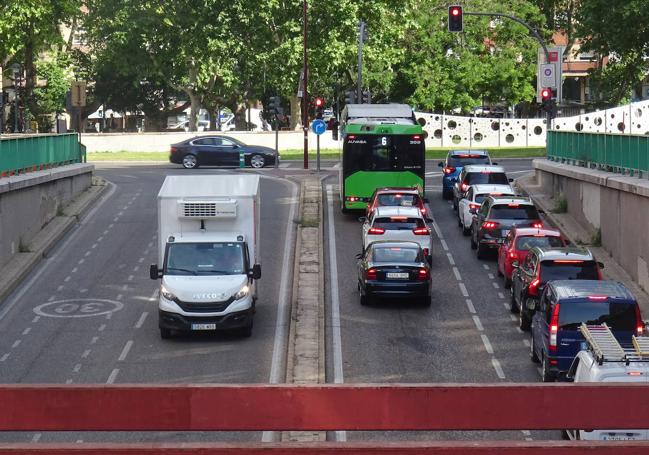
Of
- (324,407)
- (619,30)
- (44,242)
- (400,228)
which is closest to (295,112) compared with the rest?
(619,30)

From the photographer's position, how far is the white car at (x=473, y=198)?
37978mm

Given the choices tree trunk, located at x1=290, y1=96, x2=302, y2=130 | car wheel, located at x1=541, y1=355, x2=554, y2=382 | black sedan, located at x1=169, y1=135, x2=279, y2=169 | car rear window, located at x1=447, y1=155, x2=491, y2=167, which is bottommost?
car wheel, located at x1=541, y1=355, x2=554, y2=382

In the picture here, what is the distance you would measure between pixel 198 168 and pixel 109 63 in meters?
29.2

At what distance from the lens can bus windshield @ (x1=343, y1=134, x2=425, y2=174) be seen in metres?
40.9

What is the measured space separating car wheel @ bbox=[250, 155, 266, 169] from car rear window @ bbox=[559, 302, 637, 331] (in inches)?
1606

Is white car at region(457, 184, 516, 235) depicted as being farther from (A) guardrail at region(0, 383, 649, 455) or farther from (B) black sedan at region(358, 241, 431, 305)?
(A) guardrail at region(0, 383, 649, 455)

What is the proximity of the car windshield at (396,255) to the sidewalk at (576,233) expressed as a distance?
5.27 metres

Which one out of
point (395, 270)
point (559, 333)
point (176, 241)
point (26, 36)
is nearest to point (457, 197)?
point (395, 270)

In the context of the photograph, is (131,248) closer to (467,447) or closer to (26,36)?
(467,447)

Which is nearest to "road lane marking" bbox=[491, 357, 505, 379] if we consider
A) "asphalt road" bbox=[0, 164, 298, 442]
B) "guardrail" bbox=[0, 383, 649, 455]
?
"asphalt road" bbox=[0, 164, 298, 442]

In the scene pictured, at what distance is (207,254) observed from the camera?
25438 mm

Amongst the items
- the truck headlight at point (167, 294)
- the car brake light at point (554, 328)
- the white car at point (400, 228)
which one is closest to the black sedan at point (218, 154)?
the white car at point (400, 228)

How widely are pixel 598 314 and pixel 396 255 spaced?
858 centimetres

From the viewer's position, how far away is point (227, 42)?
79688 mm
